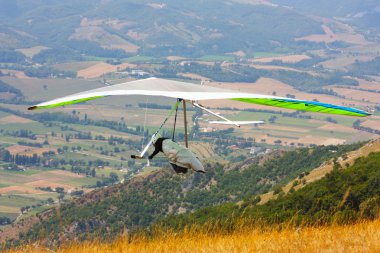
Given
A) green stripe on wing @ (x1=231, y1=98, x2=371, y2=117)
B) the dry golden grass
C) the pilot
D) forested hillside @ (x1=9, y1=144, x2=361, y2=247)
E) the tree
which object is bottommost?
the tree

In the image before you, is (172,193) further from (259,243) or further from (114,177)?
(259,243)

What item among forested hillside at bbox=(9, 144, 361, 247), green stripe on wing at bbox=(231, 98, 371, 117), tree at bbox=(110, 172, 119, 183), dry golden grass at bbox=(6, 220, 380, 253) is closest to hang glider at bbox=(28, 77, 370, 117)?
green stripe on wing at bbox=(231, 98, 371, 117)

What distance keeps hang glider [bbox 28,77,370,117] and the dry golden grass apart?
150 inches

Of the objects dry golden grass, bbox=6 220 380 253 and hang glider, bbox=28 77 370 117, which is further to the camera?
hang glider, bbox=28 77 370 117

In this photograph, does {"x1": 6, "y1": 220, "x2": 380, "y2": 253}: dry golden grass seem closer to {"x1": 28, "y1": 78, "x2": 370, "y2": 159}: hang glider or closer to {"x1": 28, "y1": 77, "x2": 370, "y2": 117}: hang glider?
{"x1": 28, "y1": 78, "x2": 370, "y2": 159}: hang glider

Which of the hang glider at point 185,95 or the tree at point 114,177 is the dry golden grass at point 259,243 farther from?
the tree at point 114,177

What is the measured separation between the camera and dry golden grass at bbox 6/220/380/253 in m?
9.07

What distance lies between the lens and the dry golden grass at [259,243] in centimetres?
907

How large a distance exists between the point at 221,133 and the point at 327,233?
7311 inches

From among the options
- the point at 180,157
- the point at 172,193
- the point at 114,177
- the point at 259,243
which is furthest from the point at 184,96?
the point at 114,177

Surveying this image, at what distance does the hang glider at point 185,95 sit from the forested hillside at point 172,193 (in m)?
58.7

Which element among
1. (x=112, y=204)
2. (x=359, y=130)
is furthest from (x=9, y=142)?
(x=112, y=204)

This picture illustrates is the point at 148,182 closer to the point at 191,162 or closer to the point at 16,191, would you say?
the point at 16,191

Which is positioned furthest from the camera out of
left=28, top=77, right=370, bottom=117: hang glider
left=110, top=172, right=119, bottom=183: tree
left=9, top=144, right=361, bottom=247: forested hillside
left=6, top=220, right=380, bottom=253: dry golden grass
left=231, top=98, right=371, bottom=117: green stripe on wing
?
left=110, top=172, right=119, bottom=183: tree
